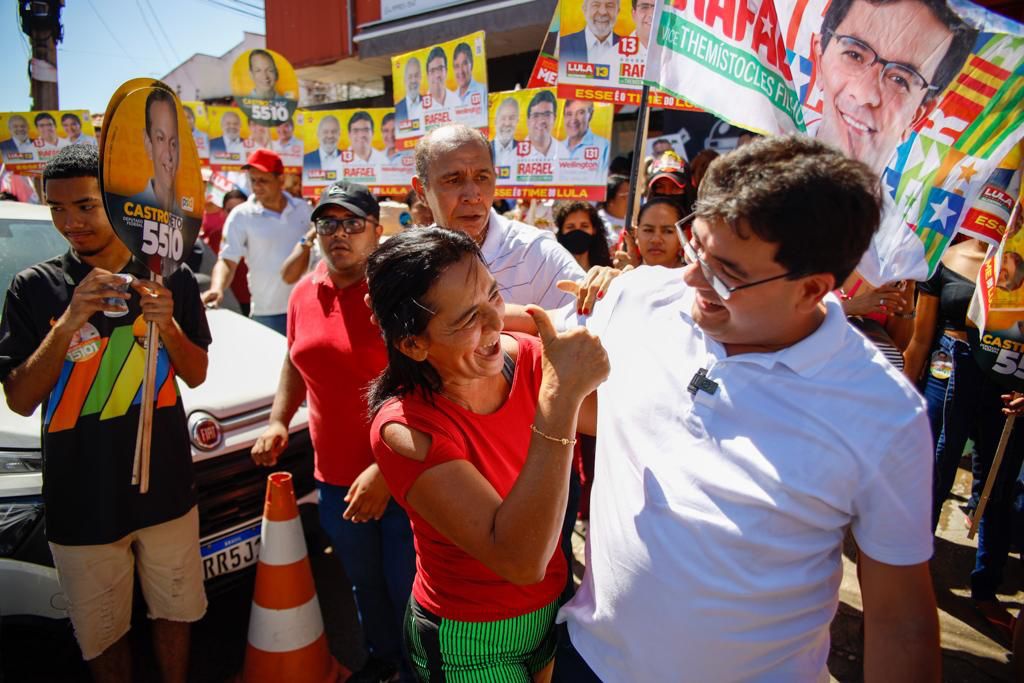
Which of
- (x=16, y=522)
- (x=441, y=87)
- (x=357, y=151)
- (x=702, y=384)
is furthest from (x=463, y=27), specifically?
(x=702, y=384)

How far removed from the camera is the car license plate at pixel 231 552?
8.82ft

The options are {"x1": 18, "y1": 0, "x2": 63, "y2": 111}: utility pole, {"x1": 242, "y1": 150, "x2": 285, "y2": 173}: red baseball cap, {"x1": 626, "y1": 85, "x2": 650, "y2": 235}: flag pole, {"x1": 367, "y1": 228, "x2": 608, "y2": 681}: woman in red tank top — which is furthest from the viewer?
{"x1": 18, "y1": 0, "x2": 63, "y2": 111}: utility pole

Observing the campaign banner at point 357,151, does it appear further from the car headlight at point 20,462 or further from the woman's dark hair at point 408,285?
the woman's dark hair at point 408,285

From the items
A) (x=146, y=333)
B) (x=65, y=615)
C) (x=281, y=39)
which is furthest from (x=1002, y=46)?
(x=281, y=39)

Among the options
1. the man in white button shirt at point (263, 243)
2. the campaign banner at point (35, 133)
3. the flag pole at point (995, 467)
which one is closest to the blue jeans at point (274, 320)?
the man in white button shirt at point (263, 243)

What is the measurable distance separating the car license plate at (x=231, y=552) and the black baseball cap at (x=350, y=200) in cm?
151

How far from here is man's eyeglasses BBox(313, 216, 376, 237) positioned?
8.64ft

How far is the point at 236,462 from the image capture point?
9.42 feet

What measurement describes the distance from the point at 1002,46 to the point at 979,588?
269 centimetres

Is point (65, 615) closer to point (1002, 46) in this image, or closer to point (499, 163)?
point (1002, 46)

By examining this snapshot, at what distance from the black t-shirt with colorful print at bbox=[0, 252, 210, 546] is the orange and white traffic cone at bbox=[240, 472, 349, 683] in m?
0.50

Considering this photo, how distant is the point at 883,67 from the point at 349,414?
7.61ft

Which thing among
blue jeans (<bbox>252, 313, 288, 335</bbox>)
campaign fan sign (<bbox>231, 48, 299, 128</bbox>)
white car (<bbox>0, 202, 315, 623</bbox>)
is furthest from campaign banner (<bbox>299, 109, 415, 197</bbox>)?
white car (<bbox>0, 202, 315, 623</bbox>)

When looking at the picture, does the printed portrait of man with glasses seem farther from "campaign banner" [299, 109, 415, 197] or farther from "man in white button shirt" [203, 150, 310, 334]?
"campaign banner" [299, 109, 415, 197]
